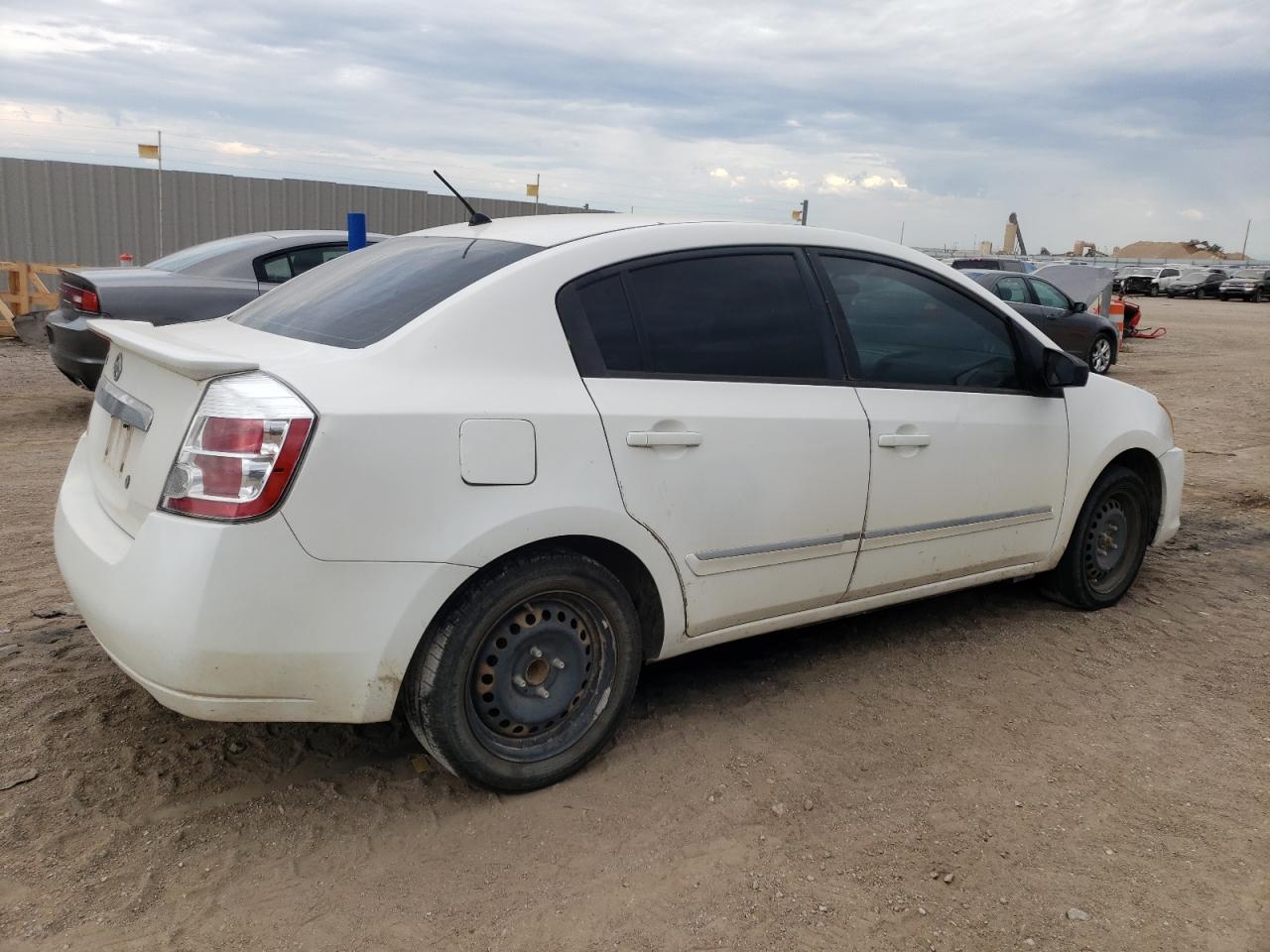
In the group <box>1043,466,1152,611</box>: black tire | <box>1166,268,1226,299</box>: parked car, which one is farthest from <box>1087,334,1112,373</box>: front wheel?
<box>1166,268,1226,299</box>: parked car

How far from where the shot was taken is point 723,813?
2984 millimetres

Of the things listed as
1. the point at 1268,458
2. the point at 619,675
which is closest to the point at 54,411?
the point at 619,675

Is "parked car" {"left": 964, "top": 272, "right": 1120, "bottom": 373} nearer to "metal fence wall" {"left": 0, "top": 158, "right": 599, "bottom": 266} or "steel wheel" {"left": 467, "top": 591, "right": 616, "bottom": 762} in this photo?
"metal fence wall" {"left": 0, "top": 158, "right": 599, "bottom": 266}

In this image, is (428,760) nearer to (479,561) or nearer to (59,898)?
(479,561)

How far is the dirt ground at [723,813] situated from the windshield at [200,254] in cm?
418

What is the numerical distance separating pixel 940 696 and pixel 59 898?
2.82m

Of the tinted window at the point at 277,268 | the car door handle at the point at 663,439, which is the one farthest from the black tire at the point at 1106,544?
the tinted window at the point at 277,268

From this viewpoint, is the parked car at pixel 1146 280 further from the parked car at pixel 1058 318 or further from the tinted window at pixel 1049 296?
the tinted window at pixel 1049 296

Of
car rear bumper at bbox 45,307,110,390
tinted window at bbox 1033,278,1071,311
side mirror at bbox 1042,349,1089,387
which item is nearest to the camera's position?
side mirror at bbox 1042,349,1089,387

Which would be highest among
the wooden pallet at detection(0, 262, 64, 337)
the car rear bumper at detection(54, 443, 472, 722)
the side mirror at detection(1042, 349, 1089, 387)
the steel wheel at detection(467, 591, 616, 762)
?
the side mirror at detection(1042, 349, 1089, 387)

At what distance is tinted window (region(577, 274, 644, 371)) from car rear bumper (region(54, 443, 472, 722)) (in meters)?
0.80

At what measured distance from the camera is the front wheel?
15.6 metres

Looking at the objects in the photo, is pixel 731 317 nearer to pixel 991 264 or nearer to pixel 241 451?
pixel 241 451

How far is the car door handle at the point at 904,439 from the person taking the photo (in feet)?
11.8
